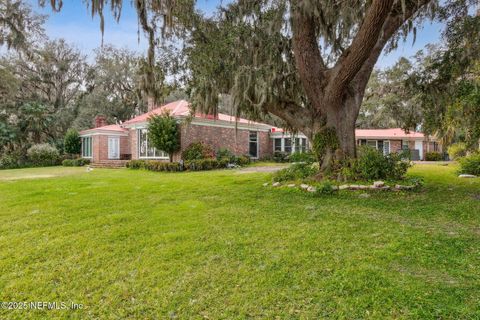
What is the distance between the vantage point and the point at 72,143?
78.6 ft

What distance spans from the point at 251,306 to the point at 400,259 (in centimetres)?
190

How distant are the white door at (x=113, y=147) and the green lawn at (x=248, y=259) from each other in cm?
1690

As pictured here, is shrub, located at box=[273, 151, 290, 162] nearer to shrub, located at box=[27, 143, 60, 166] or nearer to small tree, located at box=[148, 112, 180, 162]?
small tree, located at box=[148, 112, 180, 162]

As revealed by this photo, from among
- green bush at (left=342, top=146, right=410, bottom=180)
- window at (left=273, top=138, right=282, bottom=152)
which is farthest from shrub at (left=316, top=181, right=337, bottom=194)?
window at (left=273, top=138, right=282, bottom=152)

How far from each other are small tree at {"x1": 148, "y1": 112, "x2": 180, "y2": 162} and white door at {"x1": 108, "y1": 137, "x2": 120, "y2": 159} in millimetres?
7944

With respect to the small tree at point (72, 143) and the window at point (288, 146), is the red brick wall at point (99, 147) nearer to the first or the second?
the small tree at point (72, 143)

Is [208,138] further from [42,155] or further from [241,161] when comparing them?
[42,155]

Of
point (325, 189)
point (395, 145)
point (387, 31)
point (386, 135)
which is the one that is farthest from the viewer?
point (395, 145)

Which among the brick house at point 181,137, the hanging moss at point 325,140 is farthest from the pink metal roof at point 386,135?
the hanging moss at point 325,140

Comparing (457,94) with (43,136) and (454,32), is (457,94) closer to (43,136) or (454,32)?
(454,32)

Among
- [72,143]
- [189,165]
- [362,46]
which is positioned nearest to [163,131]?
[189,165]

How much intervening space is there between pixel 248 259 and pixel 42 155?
79.3 ft

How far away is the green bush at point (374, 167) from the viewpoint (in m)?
8.02

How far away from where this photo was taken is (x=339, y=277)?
2.93m
